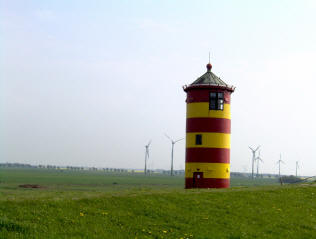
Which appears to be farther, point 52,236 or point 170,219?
point 170,219

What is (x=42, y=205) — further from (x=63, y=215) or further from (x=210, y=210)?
(x=210, y=210)

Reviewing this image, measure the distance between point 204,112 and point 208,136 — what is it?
1.67m

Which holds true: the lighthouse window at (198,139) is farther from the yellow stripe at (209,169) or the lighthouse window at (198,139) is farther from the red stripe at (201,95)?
the red stripe at (201,95)

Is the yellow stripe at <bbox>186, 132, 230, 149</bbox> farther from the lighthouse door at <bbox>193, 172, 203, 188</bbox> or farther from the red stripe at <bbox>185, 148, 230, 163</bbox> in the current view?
the lighthouse door at <bbox>193, 172, 203, 188</bbox>

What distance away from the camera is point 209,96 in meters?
30.4

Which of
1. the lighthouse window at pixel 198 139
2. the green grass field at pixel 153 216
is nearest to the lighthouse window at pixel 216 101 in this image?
the lighthouse window at pixel 198 139

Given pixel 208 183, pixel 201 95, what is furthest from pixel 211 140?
pixel 201 95

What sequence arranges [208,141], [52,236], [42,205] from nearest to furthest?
[52,236], [42,205], [208,141]

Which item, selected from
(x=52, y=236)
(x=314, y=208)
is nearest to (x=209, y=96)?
(x=314, y=208)

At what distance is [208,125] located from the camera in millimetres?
30125

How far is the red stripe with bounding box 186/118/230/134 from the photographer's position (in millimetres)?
30141

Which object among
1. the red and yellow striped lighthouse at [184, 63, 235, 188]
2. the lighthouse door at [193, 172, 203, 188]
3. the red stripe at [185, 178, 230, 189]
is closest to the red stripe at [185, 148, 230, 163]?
the red and yellow striped lighthouse at [184, 63, 235, 188]

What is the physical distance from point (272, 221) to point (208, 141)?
11.8 metres

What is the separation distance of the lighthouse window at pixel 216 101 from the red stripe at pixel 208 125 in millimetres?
831
